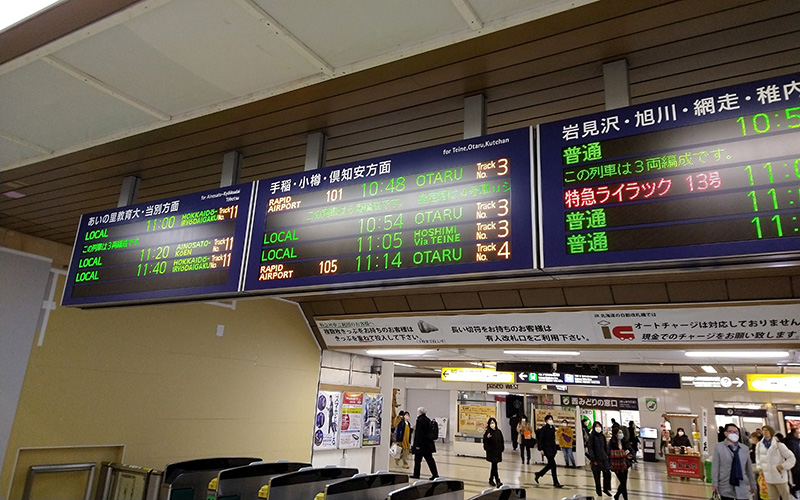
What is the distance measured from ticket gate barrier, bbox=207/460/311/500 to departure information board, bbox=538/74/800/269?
345 cm

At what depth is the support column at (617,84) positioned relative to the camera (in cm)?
258

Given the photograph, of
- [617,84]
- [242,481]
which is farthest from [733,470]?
[617,84]

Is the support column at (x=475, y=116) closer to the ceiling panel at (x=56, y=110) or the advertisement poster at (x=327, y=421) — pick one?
the ceiling panel at (x=56, y=110)

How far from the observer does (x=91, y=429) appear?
225 inches

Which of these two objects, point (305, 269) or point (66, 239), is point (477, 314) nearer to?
point (305, 269)

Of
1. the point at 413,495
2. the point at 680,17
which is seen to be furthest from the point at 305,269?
the point at 680,17

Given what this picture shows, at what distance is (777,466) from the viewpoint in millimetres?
8328

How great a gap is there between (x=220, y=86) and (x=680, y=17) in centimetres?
224

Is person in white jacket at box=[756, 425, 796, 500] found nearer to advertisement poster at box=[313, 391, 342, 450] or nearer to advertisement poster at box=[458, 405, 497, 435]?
advertisement poster at box=[313, 391, 342, 450]

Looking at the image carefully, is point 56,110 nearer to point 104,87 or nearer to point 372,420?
point 104,87

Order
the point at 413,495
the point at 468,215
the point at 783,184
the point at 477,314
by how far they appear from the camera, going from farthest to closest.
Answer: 1. the point at 477,314
2. the point at 413,495
3. the point at 468,215
4. the point at 783,184

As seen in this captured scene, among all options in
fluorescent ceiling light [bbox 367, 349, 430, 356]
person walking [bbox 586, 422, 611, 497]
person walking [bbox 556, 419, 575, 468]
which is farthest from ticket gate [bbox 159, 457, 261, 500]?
person walking [bbox 556, 419, 575, 468]

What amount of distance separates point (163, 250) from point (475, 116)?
7.71 feet

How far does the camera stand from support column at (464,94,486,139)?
2.94 metres
